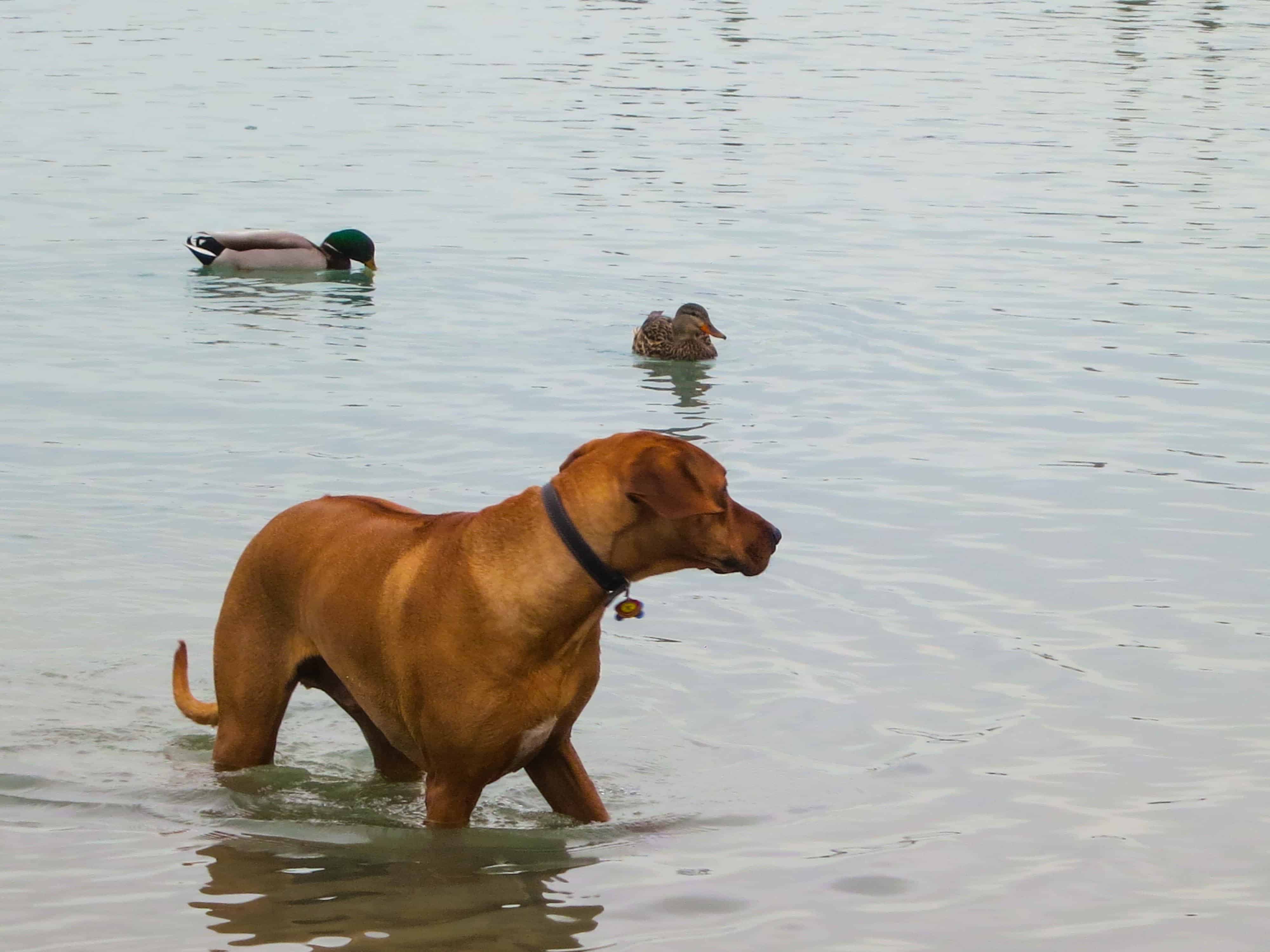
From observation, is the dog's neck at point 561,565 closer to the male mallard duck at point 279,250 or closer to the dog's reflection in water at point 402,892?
the dog's reflection in water at point 402,892

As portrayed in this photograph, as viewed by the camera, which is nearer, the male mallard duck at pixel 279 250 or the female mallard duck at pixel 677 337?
the female mallard duck at pixel 677 337

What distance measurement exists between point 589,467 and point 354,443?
19.2 ft

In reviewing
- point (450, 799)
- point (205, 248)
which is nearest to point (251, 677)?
point (450, 799)

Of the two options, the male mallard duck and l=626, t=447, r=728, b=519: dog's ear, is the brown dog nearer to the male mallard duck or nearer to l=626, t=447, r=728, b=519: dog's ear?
l=626, t=447, r=728, b=519: dog's ear

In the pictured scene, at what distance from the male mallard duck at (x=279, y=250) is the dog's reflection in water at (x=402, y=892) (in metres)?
11.1

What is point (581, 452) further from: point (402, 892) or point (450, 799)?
point (402, 892)

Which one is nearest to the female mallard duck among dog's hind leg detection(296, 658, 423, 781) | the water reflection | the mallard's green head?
the mallard's green head

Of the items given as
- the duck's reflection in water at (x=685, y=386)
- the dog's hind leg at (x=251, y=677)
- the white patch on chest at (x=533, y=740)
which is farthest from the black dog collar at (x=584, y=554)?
the duck's reflection in water at (x=685, y=386)

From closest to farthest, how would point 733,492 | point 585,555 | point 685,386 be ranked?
point 585,555 < point 733,492 < point 685,386

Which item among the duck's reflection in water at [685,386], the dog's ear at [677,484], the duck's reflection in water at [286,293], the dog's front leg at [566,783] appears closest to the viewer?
the dog's ear at [677,484]

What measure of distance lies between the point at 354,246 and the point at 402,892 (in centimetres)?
1185

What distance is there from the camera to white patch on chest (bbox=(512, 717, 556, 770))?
5.73m

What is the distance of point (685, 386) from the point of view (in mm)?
13547

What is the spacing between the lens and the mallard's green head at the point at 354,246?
1698 cm
